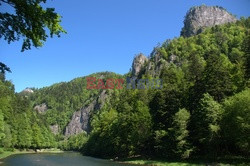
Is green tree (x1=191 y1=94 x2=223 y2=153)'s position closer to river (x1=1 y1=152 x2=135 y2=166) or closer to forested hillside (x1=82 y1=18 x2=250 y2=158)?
forested hillside (x1=82 y1=18 x2=250 y2=158)

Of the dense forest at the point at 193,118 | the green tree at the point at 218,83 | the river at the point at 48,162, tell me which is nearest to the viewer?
the dense forest at the point at 193,118

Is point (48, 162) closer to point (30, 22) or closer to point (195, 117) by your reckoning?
point (195, 117)

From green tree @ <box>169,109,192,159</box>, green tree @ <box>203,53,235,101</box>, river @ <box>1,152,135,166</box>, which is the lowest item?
river @ <box>1,152,135,166</box>

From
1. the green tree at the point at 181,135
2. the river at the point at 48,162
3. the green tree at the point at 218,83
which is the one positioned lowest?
the river at the point at 48,162

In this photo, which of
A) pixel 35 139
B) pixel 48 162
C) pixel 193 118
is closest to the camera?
pixel 193 118

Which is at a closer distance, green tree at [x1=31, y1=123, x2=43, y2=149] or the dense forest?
the dense forest

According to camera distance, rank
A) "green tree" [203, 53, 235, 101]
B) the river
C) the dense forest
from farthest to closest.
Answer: the river < "green tree" [203, 53, 235, 101] < the dense forest

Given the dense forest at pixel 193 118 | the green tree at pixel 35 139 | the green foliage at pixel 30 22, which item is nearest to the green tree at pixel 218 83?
the dense forest at pixel 193 118

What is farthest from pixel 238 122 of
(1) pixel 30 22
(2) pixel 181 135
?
(1) pixel 30 22

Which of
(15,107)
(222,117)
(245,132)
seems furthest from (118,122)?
(15,107)

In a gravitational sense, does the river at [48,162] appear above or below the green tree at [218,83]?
below

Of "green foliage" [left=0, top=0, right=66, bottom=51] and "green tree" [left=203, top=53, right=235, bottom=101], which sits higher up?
"green tree" [left=203, top=53, right=235, bottom=101]

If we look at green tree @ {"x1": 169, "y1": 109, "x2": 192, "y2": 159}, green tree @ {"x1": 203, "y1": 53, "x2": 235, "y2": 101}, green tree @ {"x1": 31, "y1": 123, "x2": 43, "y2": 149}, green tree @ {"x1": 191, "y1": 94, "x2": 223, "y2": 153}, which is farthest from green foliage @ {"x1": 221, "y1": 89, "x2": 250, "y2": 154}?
green tree @ {"x1": 31, "y1": 123, "x2": 43, "y2": 149}

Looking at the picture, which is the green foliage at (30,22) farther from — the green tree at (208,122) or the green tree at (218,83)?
the green tree at (218,83)
